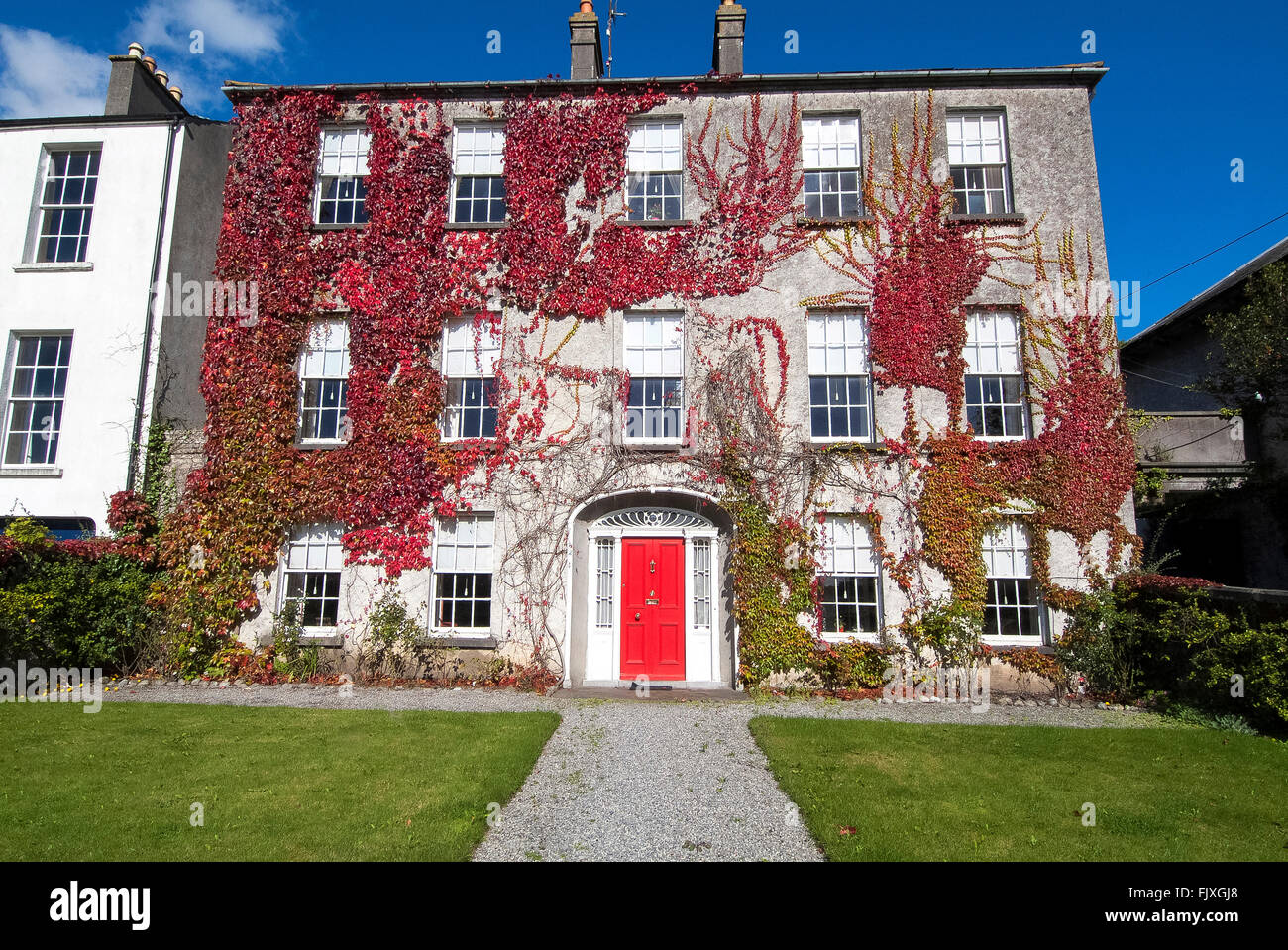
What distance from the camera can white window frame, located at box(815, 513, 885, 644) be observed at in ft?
39.8

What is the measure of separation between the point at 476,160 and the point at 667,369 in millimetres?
5489

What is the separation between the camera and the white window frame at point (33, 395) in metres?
12.9

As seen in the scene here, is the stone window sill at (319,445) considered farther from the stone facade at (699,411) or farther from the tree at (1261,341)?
the tree at (1261,341)

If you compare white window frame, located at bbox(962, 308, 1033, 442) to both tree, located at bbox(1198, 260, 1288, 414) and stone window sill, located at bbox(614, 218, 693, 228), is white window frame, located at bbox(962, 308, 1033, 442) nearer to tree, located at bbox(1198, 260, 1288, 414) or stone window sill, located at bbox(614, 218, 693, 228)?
tree, located at bbox(1198, 260, 1288, 414)

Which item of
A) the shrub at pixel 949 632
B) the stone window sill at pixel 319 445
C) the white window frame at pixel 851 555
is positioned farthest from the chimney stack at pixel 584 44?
the shrub at pixel 949 632

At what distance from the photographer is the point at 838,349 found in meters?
12.8

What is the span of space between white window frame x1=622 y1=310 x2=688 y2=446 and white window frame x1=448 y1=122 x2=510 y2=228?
132 inches

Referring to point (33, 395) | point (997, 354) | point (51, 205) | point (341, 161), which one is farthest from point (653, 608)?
point (51, 205)

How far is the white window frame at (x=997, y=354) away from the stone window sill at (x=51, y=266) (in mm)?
16036

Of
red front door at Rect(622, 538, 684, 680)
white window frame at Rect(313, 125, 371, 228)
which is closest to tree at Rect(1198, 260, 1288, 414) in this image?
red front door at Rect(622, 538, 684, 680)

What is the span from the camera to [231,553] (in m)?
12.2

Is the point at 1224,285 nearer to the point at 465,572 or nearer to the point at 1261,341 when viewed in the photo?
the point at 1261,341

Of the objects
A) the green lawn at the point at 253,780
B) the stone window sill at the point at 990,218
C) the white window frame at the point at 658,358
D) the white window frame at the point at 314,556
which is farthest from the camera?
the stone window sill at the point at 990,218

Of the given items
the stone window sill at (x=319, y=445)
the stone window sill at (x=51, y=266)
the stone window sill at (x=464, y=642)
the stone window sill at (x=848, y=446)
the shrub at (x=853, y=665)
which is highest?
the stone window sill at (x=51, y=266)
